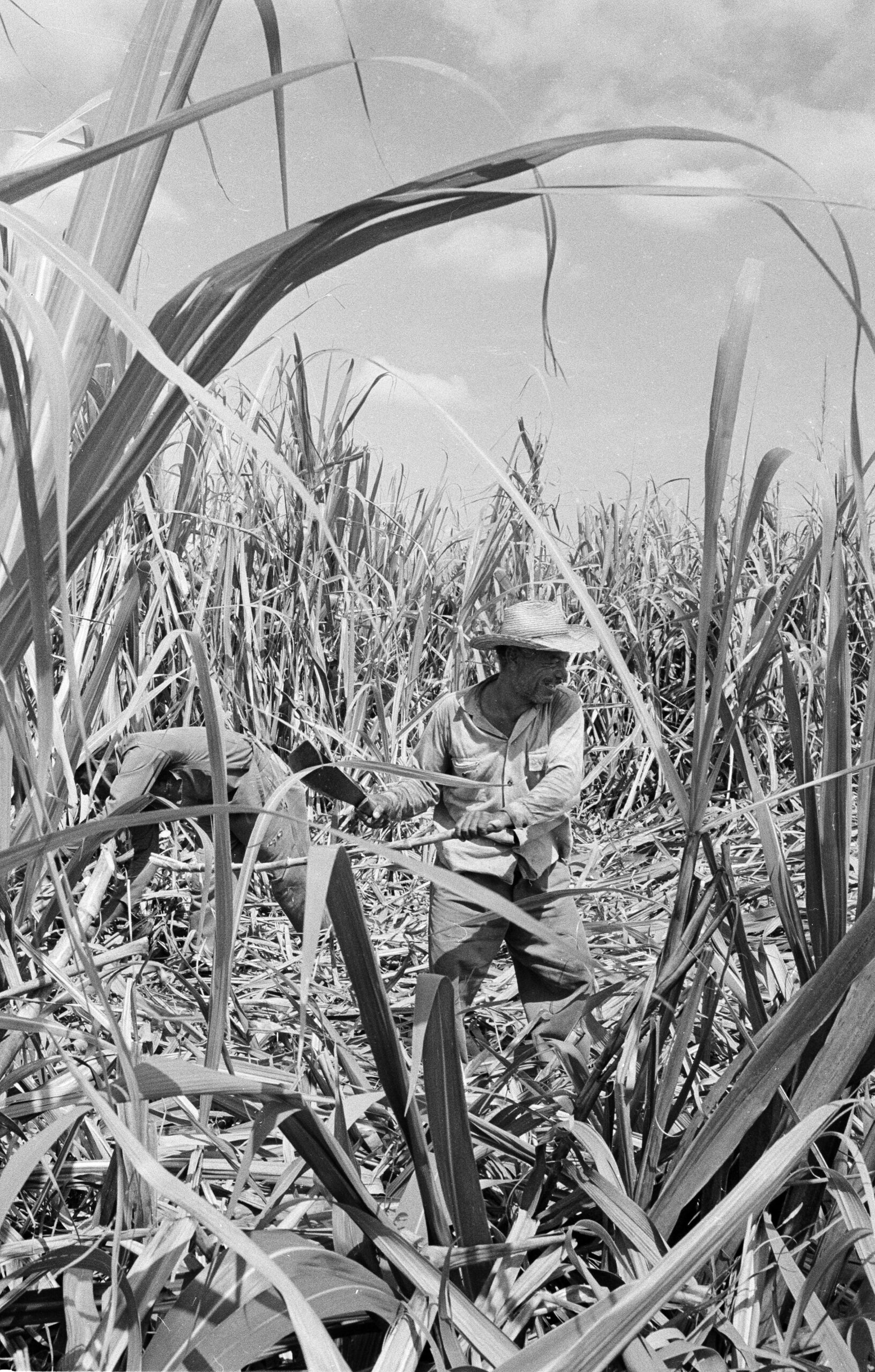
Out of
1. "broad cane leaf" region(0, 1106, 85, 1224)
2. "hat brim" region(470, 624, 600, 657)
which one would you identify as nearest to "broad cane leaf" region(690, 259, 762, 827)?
"broad cane leaf" region(0, 1106, 85, 1224)

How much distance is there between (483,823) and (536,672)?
0.46m

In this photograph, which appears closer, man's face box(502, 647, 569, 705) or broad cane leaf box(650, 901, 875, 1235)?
broad cane leaf box(650, 901, 875, 1235)

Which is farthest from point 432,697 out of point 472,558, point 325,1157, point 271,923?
point 325,1157

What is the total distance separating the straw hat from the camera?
9.01 ft

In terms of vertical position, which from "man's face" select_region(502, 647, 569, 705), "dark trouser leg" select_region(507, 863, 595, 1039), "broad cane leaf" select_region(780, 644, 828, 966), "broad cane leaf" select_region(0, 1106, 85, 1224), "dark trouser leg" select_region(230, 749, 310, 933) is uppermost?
"man's face" select_region(502, 647, 569, 705)

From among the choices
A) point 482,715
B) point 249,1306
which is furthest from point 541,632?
point 249,1306

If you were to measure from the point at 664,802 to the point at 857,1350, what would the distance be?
3.50 m

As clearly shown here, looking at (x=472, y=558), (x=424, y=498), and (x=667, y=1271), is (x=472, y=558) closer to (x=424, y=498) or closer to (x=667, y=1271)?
(x=424, y=498)

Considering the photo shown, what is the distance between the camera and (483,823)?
275cm

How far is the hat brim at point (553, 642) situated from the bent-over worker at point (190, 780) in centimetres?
69

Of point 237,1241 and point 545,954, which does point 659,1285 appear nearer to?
point 237,1241

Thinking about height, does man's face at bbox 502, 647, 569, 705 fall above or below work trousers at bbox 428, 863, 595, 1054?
above

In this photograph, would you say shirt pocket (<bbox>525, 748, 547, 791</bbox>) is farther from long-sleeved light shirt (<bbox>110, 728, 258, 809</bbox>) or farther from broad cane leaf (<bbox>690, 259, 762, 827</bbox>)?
broad cane leaf (<bbox>690, 259, 762, 827</bbox>)

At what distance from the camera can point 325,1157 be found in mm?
697
